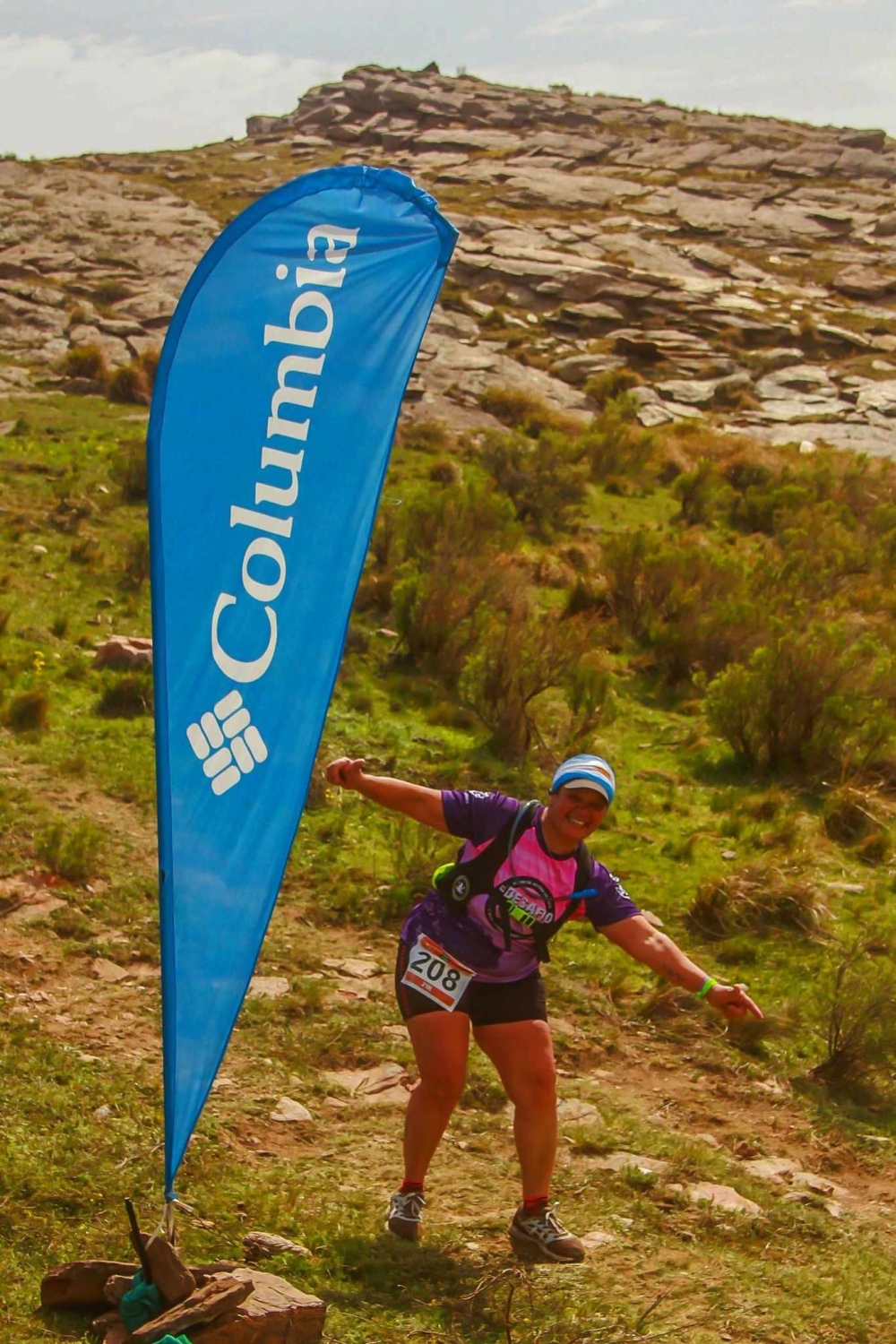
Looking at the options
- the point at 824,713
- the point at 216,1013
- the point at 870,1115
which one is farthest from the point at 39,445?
the point at 216,1013

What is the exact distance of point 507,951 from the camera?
443 cm

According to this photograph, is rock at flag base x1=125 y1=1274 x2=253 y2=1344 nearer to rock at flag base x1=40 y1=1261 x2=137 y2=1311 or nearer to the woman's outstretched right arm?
rock at flag base x1=40 y1=1261 x2=137 y2=1311

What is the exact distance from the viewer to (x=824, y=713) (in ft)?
35.9

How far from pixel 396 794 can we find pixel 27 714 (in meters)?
5.71

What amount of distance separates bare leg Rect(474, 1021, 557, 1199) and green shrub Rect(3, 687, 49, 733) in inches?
229

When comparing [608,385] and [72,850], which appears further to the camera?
[608,385]

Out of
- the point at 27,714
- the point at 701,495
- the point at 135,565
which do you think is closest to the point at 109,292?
the point at 701,495

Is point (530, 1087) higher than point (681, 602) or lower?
lower

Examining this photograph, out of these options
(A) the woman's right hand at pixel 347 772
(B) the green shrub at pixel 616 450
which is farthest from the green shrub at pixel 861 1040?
(B) the green shrub at pixel 616 450

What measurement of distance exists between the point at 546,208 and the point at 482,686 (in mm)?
42348

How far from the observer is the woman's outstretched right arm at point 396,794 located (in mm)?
4398

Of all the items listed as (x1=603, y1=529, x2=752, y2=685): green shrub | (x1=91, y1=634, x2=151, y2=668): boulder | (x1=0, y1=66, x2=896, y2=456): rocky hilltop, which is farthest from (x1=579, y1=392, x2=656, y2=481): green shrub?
(x1=91, y1=634, x2=151, y2=668): boulder

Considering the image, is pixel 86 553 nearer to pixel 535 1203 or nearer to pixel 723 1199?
pixel 723 1199

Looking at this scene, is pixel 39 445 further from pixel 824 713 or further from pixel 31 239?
pixel 31 239
